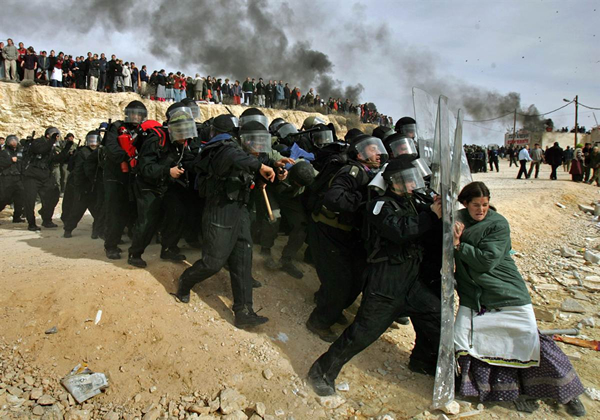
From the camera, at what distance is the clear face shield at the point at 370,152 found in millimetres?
4270

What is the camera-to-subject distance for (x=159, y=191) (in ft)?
16.6

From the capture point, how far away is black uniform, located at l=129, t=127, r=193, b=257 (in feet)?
15.8

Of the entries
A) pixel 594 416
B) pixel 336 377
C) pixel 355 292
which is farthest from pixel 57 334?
pixel 594 416

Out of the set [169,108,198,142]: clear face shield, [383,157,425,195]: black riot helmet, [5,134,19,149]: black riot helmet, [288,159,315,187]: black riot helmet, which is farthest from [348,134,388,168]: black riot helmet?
[5,134,19,149]: black riot helmet

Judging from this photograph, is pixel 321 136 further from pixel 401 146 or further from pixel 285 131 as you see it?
pixel 401 146

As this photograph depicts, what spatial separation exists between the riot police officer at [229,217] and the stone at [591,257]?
6.39 m

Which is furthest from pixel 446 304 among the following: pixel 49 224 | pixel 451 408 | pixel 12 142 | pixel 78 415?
pixel 12 142

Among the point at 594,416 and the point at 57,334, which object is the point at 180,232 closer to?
the point at 57,334

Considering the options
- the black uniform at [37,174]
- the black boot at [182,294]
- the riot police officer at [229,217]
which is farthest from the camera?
the black uniform at [37,174]

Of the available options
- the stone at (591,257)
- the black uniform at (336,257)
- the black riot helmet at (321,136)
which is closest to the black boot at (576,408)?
the black uniform at (336,257)

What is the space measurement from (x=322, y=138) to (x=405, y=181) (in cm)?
294

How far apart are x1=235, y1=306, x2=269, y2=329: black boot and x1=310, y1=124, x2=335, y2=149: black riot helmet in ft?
9.05

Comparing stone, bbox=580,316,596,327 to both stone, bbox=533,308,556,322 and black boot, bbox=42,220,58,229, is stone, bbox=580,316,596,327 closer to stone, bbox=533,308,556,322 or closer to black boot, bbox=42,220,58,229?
stone, bbox=533,308,556,322

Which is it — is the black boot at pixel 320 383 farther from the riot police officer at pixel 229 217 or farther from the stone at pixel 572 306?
the stone at pixel 572 306
